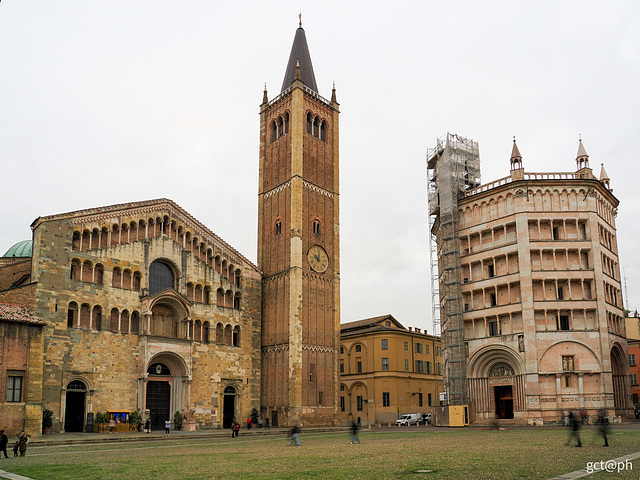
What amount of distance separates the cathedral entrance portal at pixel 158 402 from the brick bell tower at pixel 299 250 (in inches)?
382

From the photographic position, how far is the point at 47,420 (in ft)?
124

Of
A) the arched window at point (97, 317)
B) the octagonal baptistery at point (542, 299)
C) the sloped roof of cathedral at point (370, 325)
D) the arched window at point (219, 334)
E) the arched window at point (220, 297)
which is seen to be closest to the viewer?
the arched window at point (97, 317)

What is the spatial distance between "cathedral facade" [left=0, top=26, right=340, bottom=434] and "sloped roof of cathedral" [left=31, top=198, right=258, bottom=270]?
10 cm

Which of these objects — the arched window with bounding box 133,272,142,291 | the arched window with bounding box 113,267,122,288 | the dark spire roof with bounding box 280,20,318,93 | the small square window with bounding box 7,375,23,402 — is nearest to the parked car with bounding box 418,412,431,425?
the arched window with bounding box 133,272,142,291

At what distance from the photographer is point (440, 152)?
202ft

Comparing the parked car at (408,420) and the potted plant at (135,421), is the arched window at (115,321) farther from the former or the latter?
the parked car at (408,420)

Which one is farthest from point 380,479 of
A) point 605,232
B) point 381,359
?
point 381,359

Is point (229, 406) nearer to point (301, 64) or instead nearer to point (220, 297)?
point (220, 297)

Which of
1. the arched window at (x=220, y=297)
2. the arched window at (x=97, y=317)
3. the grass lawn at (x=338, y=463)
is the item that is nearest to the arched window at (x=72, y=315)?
the arched window at (x=97, y=317)

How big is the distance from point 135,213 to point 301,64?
25.5m

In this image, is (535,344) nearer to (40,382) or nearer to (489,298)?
(489,298)

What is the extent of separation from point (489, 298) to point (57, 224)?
122 feet

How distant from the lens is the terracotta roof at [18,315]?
3639 centimetres

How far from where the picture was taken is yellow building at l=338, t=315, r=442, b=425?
226ft
